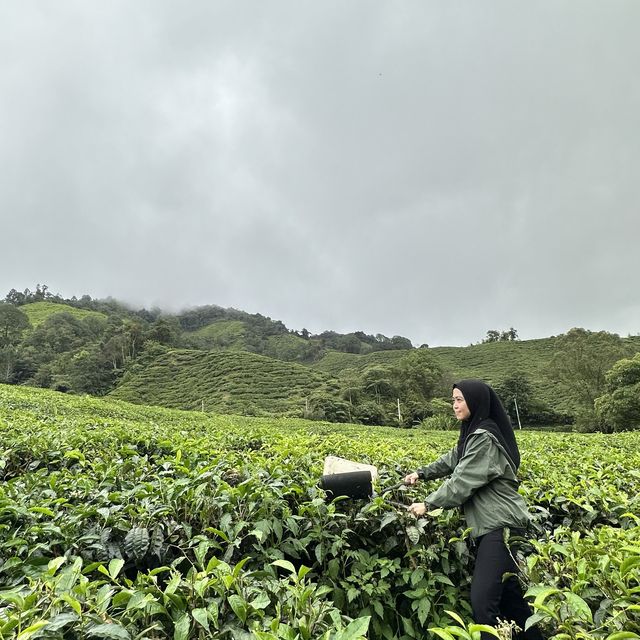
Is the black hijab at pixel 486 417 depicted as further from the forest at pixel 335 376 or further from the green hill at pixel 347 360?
the green hill at pixel 347 360

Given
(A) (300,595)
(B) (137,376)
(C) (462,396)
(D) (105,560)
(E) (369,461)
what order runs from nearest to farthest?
(A) (300,595) → (D) (105,560) → (C) (462,396) → (E) (369,461) → (B) (137,376)

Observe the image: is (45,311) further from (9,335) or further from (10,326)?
(9,335)

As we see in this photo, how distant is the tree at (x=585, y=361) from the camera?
31.1 m

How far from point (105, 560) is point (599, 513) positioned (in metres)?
3.04

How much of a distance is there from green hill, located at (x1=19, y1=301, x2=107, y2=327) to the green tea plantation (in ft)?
253

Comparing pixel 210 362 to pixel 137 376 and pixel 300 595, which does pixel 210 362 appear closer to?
pixel 137 376

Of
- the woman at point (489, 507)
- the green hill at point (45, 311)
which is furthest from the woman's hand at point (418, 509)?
the green hill at point (45, 311)

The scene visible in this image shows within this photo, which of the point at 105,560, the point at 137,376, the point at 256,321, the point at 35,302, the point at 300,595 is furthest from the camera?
the point at 256,321

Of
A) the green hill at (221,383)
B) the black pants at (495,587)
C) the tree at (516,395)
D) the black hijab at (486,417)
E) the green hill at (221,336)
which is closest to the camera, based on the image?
the black pants at (495,587)

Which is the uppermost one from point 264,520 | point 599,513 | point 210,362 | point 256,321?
point 256,321

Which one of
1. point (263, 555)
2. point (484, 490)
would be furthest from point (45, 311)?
point (484, 490)

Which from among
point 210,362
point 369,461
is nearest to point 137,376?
point 210,362

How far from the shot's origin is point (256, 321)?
92.5 m

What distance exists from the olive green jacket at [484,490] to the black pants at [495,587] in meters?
0.08
